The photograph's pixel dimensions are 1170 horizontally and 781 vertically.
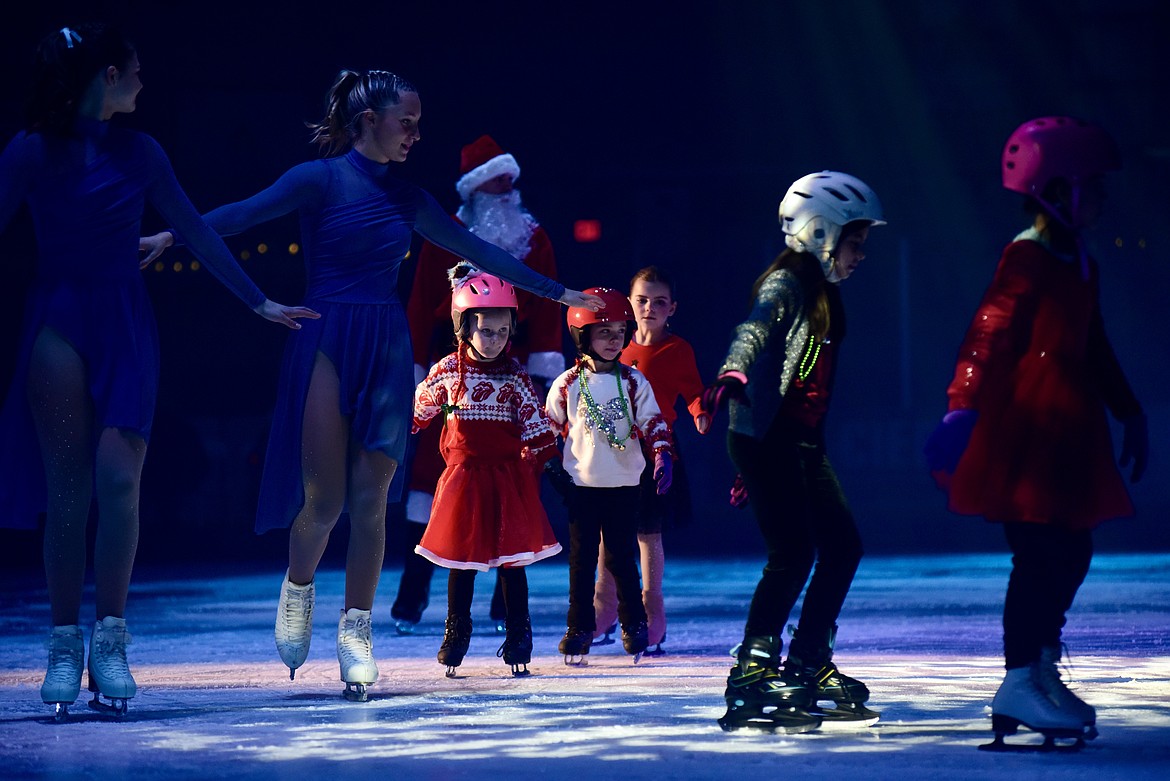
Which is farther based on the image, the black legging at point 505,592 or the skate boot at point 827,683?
the black legging at point 505,592

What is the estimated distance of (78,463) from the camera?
524 centimetres

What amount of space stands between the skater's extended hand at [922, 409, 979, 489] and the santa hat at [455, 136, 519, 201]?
129 inches

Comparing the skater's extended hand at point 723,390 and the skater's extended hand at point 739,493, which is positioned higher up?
the skater's extended hand at point 723,390

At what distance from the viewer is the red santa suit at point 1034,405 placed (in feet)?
15.6

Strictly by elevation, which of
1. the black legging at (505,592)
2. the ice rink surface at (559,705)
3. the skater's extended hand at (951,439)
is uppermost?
the skater's extended hand at (951,439)

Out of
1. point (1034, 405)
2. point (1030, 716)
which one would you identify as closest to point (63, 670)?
point (1030, 716)

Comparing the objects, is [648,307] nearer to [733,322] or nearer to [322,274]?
[322,274]

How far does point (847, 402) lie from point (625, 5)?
4744mm

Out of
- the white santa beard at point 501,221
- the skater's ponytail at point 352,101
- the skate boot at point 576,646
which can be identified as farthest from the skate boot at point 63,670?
the white santa beard at point 501,221

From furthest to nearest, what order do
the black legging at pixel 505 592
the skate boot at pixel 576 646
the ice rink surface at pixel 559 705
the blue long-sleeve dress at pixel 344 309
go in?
the skate boot at pixel 576 646
the black legging at pixel 505 592
the blue long-sleeve dress at pixel 344 309
the ice rink surface at pixel 559 705

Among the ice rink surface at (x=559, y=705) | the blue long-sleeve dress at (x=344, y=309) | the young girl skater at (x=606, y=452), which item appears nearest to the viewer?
the ice rink surface at (x=559, y=705)

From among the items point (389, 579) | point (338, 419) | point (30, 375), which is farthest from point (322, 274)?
point (389, 579)

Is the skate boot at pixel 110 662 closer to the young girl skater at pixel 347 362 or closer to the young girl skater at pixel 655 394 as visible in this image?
the young girl skater at pixel 347 362

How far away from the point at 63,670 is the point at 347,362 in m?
1.26
